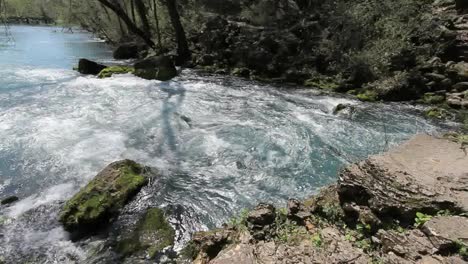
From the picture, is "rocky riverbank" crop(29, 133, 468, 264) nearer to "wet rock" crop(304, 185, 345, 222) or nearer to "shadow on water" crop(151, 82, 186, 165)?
"wet rock" crop(304, 185, 345, 222)

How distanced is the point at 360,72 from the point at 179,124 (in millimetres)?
7288

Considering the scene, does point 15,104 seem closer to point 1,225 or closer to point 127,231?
point 1,225

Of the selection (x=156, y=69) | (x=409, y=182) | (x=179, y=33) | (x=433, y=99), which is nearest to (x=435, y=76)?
(x=433, y=99)

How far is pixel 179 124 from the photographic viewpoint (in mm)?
10531

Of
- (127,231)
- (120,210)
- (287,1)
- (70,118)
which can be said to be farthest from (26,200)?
(287,1)

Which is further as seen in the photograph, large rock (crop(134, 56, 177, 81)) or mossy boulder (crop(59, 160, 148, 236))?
large rock (crop(134, 56, 177, 81))

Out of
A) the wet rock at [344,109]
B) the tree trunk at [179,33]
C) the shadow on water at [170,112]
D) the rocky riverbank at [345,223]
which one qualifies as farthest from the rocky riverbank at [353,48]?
the rocky riverbank at [345,223]

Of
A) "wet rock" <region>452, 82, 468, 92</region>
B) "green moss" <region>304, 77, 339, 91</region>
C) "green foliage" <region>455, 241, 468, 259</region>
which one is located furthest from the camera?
"green moss" <region>304, 77, 339, 91</region>

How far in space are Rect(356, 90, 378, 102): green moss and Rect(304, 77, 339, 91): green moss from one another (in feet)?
3.76

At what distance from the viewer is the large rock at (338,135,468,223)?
4.34 meters

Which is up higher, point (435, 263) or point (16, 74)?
point (435, 263)

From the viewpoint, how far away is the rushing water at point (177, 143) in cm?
635

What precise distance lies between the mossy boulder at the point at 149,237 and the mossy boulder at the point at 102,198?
1.92 ft

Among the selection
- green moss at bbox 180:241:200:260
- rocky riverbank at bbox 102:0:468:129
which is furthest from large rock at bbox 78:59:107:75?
green moss at bbox 180:241:200:260
